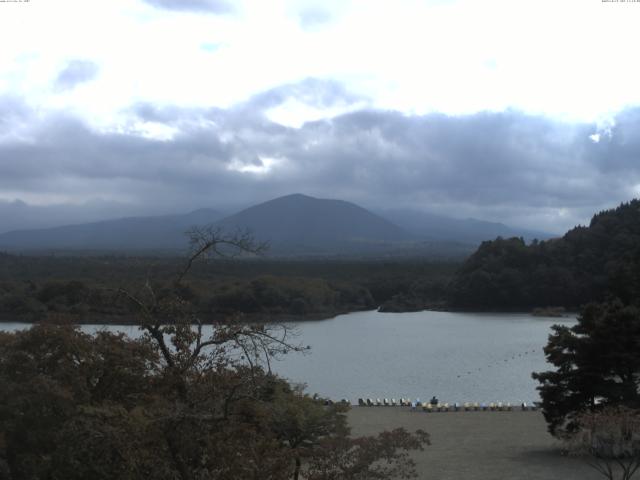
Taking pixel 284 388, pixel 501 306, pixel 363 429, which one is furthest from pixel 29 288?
pixel 284 388

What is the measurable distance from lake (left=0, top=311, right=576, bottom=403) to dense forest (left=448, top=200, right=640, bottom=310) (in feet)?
22.4

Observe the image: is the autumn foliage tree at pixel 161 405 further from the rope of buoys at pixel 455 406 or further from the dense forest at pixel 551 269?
the dense forest at pixel 551 269

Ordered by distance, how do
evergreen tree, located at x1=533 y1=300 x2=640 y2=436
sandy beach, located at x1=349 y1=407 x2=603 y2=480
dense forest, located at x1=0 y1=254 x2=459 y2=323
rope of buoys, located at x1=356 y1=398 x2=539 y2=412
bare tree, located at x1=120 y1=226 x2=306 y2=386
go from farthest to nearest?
dense forest, located at x1=0 y1=254 x2=459 y2=323 < rope of buoys, located at x1=356 y1=398 x2=539 y2=412 < evergreen tree, located at x1=533 y1=300 x2=640 y2=436 < sandy beach, located at x1=349 y1=407 x2=603 y2=480 < bare tree, located at x1=120 y1=226 x2=306 y2=386

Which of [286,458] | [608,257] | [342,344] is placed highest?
[608,257]

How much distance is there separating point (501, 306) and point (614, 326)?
4835cm

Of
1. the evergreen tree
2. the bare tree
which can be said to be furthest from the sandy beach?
the bare tree

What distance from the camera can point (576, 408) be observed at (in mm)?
14719

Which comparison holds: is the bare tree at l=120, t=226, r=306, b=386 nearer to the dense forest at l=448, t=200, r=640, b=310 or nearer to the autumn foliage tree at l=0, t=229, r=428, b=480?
the autumn foliage tree at l=0, t=229, r=428, b=480

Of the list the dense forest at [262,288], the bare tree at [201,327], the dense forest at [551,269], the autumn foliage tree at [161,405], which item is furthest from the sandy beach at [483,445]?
the dense forest at [551,269]

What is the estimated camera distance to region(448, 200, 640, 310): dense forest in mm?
58938

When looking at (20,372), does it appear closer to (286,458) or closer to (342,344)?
(286,458)

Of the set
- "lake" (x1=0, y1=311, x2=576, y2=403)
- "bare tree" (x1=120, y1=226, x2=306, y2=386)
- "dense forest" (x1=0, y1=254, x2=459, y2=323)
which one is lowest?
"lake" (x1=0, y1=311, x2=576, y2=403)

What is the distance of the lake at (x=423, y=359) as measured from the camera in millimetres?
27344

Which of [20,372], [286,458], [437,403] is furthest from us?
[437,403]
